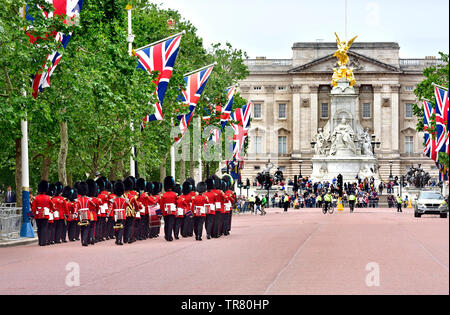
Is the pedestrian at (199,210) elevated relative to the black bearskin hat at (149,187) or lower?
lower

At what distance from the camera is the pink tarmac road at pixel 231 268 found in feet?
33.6

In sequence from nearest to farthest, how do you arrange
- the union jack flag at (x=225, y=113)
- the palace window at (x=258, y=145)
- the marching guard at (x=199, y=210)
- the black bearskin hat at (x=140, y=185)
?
1. the marching guard at (x=199, y=210)
2. the black bearskin hat at (x=140, y=185)
3. the union jack flag at (x=225, y=113)
4. the palace window at (x=258, y=145)

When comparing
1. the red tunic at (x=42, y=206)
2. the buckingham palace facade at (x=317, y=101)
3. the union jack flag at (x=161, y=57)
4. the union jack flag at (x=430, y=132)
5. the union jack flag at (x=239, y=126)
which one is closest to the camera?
the red tunic at (x=42, y=206)

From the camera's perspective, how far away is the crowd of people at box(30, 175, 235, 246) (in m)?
25.5

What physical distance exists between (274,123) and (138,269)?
11797cm

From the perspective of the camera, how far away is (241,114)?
58.7 meters

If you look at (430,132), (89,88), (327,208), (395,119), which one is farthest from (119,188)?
(395,119)

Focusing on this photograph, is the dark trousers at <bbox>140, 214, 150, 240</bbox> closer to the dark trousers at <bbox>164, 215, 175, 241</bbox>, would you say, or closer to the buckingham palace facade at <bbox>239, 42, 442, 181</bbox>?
the dark trousers at <bbox>164, 215, 175, 241</bbox>

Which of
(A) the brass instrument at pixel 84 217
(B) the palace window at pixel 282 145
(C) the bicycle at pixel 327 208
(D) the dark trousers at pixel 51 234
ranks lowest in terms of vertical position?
(C) the bicycle at pixel 327 208

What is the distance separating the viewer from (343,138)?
85750 millimetres

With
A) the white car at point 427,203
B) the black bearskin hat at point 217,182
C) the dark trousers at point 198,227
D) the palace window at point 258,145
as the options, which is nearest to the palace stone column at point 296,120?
the palace window at point 258,145

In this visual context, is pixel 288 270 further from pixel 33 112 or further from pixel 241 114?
pixel 241 114

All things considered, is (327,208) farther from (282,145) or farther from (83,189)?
(282,145)

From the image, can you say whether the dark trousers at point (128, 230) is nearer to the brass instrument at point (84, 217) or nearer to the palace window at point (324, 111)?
the brass instrument at point (84, 217)
